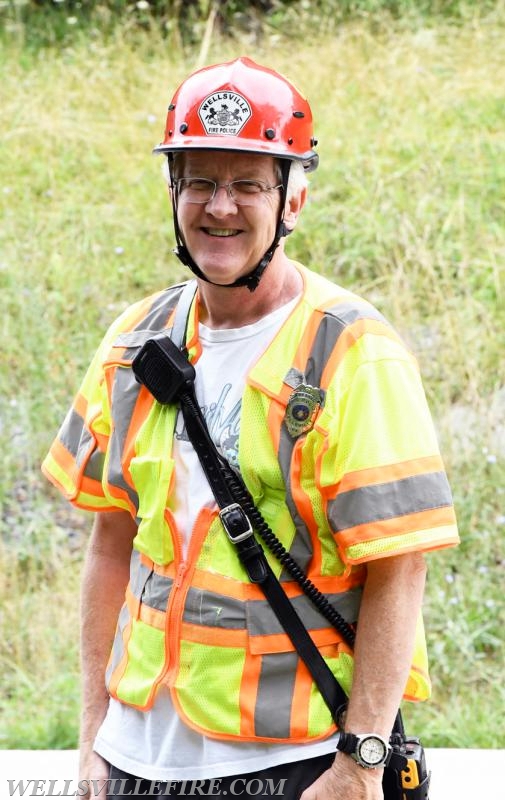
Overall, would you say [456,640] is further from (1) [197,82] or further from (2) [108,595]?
(1) [197,82]

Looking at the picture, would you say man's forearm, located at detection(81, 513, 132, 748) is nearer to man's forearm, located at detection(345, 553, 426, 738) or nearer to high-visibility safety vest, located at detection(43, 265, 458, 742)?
high-visibility safety vest, located at detection(43, 265, 458, 742)

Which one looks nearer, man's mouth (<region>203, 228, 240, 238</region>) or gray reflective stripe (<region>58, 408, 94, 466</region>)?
man's mouth (<region>203, 228, 240, 238</region>)

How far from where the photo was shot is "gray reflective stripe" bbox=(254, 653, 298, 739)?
218cm

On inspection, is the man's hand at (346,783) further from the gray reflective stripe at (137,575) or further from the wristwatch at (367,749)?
the gray reflective stripe at (137,575)

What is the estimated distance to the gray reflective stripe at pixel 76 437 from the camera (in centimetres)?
254

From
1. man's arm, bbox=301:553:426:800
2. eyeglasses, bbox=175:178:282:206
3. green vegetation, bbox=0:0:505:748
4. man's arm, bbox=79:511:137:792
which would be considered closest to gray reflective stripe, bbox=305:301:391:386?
eyeglasses, bbox=175:178:282:206

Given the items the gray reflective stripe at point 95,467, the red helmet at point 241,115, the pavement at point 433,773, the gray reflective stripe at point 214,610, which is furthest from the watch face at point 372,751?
the pavement at point 433,773

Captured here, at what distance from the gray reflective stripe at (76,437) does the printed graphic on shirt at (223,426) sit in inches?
11.4

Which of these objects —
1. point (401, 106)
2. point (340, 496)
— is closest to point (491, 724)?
point (340, 496)

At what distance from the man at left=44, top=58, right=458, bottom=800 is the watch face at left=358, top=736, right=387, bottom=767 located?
16 millimetres

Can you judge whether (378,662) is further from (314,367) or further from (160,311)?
(160,311)

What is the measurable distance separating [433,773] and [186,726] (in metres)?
1.79

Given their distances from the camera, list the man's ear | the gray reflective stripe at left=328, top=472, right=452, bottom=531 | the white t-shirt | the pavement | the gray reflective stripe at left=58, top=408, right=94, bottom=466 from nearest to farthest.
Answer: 1. the gray reflective stripe at left=328, top=472, right=452, bottom=531
2. the white t-shirt
3. the man's ear
4. the gray reflective stripe at left=58, top=408, right=94, bottom=466
5. the pavement

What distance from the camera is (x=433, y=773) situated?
379cm
